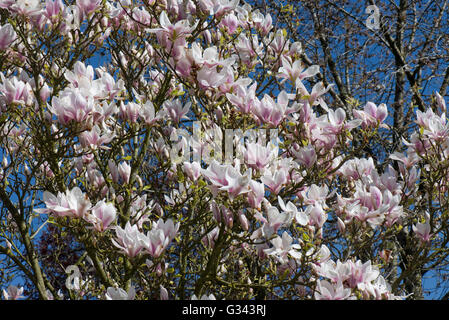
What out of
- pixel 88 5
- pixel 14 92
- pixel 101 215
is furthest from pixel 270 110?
pixel 14 92

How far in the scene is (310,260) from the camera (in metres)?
2.62

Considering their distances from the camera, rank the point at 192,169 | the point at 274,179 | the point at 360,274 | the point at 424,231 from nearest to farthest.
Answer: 1. the point at 360,274
2. the point at 274,179
3. the point at 192,169
4. the point at 424,231

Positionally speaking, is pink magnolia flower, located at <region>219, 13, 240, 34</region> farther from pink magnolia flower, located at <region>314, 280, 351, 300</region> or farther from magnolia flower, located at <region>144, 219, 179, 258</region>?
pink magnolia flower, located at <region>314, 280, 351, 300</region>

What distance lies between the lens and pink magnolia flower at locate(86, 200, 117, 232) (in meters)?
2.49

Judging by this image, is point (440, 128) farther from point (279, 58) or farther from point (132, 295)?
point (132, 295)

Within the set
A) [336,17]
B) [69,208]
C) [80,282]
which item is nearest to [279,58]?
[69,208]

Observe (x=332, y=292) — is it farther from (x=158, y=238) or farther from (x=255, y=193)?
(x=158, y=238)

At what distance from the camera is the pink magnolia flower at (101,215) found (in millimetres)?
2486

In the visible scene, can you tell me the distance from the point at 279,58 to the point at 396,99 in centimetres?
455

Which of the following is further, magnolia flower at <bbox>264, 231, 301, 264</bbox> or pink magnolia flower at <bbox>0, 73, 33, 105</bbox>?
pink magnolia flower at <bbox>0, 73, 33, 105</bbox>

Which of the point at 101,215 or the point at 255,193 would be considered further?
the point at 101,215

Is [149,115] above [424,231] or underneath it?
above

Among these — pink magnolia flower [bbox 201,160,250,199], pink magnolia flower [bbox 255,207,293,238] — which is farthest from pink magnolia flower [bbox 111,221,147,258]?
pink magnolia flower [bbox 255,207,293,238]

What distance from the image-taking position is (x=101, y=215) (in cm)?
250
